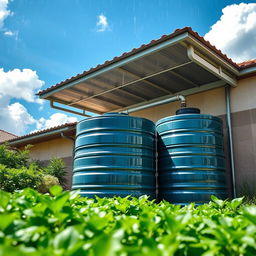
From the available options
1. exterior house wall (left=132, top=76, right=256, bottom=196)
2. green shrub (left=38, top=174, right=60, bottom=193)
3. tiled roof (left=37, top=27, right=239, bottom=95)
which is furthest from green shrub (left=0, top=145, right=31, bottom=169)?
exterior house wall (left=132, top=76, right=256, bottom=196)

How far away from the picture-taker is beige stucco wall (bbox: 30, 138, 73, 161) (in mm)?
9094

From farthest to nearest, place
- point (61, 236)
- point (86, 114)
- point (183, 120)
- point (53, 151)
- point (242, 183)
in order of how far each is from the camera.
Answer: point (53, 151) → point (86, 114) → point (242, 183) → point (183, 120) → point (61, 236)

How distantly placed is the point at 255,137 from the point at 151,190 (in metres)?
2.34

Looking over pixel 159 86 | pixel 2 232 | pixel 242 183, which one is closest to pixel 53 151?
pixel 159 86

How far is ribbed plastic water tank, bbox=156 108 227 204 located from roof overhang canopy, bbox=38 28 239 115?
1120mm

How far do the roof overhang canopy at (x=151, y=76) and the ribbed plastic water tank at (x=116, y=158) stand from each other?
1.48m

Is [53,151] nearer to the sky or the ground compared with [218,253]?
nearer to the sky

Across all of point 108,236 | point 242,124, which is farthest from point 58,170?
point 108,236

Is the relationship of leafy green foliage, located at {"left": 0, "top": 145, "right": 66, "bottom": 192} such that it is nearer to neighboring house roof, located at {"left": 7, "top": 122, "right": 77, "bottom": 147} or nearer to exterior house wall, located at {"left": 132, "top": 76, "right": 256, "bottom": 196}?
neighboring house roof, located at {"left": 7, "top": 122, "right": 77, "bottom": 147}

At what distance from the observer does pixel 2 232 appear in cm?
66

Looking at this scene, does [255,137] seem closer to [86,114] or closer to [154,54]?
[154,54]

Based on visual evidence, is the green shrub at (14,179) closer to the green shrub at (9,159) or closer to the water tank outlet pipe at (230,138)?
the green shrub at (9,159)

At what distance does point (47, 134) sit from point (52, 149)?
91cm

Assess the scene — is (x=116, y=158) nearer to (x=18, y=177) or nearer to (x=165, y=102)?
(x=165, y=102)
